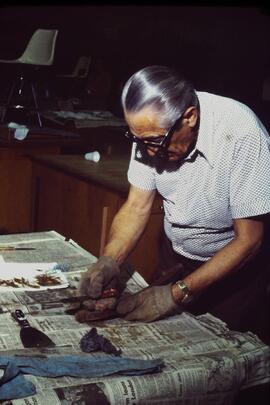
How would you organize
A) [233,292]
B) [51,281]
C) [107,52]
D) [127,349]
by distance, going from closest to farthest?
1. [127,349]
2. [51,281]
3. [233,292]
4. [107,52]

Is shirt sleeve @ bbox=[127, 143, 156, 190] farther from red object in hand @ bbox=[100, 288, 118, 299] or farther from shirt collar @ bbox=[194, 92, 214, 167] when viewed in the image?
red object in hand @ bbox=[100, 288, 118, 299]

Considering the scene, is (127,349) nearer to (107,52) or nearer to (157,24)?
(157,24)

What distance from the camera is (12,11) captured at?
41.3ft

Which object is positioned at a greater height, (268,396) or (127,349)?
(127,349)

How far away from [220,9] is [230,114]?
7.98 meters

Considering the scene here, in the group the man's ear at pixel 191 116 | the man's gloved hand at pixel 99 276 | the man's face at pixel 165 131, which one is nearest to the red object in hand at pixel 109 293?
the man's gloved hand at pixel 99 276

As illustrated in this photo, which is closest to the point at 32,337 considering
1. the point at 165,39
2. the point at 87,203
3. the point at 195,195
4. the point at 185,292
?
the point at 185,292

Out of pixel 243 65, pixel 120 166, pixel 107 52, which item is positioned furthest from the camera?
pixel 107 52

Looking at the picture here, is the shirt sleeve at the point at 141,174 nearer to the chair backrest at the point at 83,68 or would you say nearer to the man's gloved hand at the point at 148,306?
the man's gloved hand at the point at 148,306

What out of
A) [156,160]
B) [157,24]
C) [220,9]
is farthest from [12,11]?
[156,160]

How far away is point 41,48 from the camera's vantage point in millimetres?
8570

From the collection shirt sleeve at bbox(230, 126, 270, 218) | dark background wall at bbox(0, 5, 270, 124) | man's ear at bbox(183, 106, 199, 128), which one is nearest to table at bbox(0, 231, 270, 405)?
shirt sleeve at bbox(230, 126, 270, 218)

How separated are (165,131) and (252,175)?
1.05 ft

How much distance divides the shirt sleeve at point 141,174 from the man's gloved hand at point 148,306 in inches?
19.9
